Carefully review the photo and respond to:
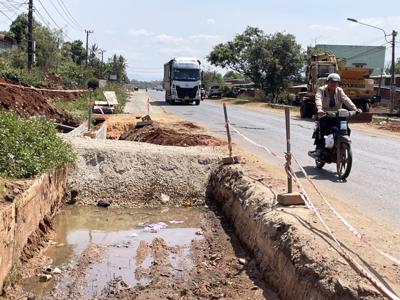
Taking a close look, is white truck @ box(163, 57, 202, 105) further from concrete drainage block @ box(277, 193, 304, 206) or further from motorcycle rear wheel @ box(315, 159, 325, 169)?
concrete drainage block @ box(277, 193, 304, 206)

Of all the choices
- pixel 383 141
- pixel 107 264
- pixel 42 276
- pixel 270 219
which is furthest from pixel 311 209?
pixel 383 141

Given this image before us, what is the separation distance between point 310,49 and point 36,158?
5452 cm

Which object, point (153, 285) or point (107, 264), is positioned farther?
point (107, 264)

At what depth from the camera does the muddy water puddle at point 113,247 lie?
20.2ft

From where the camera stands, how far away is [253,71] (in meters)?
59.1

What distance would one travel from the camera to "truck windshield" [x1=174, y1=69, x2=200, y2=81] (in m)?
41.0

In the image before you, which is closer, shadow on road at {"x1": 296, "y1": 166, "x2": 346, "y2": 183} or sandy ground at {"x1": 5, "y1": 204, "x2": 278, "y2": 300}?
sandy ground at {"x1": 5, "y1": 204, "x2": 278, "y2": 300}

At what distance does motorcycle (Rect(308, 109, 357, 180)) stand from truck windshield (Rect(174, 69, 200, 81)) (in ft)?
103

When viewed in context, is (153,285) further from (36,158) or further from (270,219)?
(36,158)

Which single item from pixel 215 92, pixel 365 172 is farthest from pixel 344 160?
pixel 215 92

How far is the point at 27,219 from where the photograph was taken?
22.7 ft

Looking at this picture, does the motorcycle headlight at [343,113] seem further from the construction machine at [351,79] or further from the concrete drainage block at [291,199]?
the construction machine at [351,79]

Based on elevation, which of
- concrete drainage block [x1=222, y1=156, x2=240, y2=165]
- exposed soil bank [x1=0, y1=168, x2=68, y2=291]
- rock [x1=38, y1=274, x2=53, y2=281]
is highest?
concrete drainage block [x1=222, y1=156, x2=240, y2=165]

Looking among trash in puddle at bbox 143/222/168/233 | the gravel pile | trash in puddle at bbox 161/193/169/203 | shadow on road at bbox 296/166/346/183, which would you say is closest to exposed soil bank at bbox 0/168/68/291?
the gravel pile
